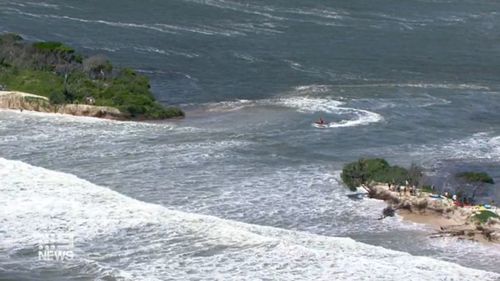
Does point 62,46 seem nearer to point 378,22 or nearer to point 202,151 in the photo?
A: point 202,151

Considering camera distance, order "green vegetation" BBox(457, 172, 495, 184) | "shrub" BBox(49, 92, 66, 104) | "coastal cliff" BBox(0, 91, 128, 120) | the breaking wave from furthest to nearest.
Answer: the breaking wave, "shrub" BBox(49, 92, 66, 104), "coastal cliff" BBox(0, 91, 128, 120), "green vegetation" BBox(457, 172, 495, 184)

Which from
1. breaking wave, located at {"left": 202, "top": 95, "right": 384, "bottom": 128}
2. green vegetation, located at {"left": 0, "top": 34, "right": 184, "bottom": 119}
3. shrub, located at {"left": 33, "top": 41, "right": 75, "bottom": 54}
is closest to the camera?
green vegetation, located at {"left": 0, "top": 34, "right": 184, "bottom": 119}

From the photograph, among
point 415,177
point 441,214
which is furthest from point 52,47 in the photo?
point 441,214

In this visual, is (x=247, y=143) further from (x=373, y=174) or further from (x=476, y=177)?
(x=476, y=177)

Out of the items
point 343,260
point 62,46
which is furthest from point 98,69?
point 343,260

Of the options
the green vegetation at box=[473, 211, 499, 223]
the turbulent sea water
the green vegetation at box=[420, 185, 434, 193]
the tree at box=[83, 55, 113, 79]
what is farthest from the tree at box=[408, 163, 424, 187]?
the tree at box=[83, 55, 113, 79]

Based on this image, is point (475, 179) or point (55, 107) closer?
point (475, 179)

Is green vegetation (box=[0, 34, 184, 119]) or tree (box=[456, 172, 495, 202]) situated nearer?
tree (box=[456, 172, 495, 202])

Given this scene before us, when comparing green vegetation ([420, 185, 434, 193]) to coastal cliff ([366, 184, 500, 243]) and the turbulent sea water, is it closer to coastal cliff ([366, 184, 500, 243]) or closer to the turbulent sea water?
coastal cliff ([366, 184, 500, 243])
